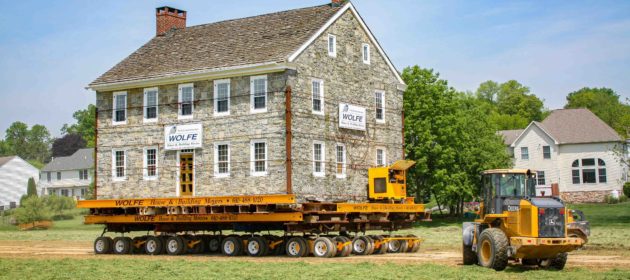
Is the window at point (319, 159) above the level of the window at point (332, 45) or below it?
below

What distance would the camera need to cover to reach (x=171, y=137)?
124ft

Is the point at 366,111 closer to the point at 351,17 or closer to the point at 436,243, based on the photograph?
the point at 351,17

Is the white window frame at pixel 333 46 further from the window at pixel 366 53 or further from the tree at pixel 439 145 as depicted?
the tree at pixel 439 145

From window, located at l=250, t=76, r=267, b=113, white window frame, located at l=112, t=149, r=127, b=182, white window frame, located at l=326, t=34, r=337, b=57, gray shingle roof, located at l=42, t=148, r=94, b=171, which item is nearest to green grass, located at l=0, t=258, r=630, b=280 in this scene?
window, located at l=250, t=76, r=267, b=113

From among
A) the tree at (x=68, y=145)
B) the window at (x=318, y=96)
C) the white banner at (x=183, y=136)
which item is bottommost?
the white banner at (x=183, y=136)

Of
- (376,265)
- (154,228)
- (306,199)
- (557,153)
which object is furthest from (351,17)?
(557,153)

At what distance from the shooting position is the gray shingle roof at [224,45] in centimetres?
3638

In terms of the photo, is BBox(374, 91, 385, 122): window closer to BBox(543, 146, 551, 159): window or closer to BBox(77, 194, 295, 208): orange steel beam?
BBox(77, 194, 295, 208): orange steel beam

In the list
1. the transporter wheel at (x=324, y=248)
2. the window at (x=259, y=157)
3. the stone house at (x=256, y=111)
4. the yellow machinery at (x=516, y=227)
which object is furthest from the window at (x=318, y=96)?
the yellow machinery at (x=516, y=227)

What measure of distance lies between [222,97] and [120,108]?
19.5 ft

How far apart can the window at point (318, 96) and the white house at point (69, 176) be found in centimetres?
8800

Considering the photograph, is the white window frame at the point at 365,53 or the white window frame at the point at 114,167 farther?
the white window frame at the point at 365,53

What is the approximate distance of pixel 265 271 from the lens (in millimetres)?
24328

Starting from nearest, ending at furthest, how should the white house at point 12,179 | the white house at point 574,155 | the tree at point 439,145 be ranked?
1. the tree at point 439,145
2. the white house at point 574,155
3. the white house at point 12,179
